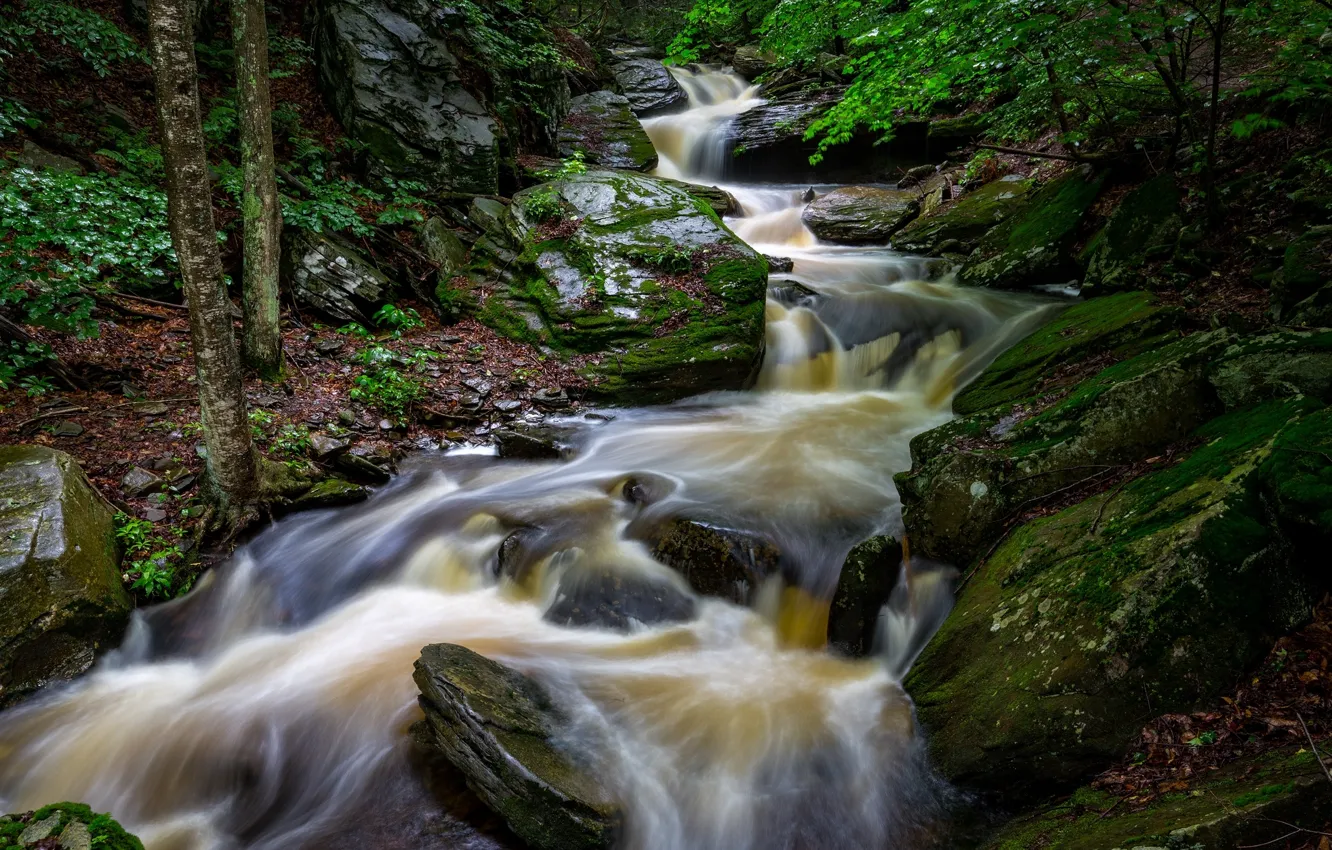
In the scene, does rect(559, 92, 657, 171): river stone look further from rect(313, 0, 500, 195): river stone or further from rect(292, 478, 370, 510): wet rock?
rect(292, 478, 370, 510): wet rock

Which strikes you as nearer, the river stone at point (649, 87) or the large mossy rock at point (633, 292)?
the large mossy rock at point (633, 292)

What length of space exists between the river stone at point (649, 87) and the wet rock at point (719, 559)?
57.4ft

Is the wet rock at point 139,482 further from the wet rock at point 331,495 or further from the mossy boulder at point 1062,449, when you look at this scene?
the mossy boulder at point 1062,449

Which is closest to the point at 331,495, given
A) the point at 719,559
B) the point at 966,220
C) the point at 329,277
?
the point at 719,559

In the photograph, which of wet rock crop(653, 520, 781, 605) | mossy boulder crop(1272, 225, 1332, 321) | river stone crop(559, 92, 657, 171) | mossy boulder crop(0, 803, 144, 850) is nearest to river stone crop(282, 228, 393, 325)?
wet rock crop(653, 520, 781, 605)

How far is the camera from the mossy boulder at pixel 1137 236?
23.5 ft

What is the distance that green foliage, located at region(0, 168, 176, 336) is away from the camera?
209 inches

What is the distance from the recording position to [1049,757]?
292 cm

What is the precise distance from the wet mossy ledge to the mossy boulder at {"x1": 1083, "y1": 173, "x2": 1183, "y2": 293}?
345 cm

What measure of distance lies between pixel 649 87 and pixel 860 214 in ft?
33.4

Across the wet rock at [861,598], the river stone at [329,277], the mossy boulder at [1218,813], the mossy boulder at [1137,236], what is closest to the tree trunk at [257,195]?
the river stone at [329,277]

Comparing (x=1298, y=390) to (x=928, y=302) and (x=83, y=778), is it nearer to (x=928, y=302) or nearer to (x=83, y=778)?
(x=928, y=302)

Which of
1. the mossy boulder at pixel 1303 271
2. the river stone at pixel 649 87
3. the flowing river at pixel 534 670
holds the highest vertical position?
the river stone at pixel 649 87

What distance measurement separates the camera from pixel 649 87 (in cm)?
2019
